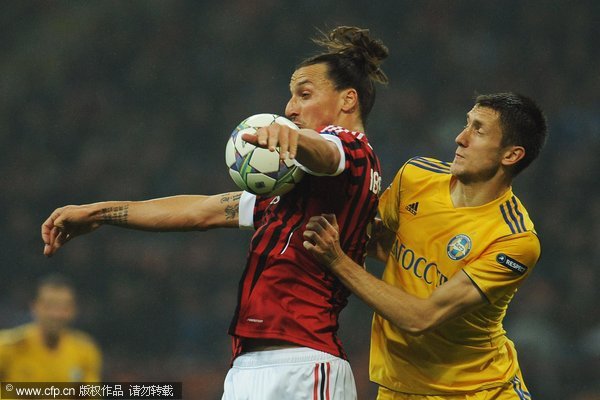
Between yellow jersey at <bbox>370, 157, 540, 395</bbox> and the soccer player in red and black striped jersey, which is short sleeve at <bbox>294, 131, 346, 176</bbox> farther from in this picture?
yellow jersey at <bbox>370, 157, 540, 395</bbox>

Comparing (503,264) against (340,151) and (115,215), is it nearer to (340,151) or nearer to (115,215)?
(340,151)

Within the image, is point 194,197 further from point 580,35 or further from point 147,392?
point 580,35

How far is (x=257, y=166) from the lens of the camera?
3006 millimetres

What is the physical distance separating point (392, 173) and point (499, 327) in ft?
15.8

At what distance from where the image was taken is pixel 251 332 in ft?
10.8

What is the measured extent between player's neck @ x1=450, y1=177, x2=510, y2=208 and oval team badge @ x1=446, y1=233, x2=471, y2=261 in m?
0.17

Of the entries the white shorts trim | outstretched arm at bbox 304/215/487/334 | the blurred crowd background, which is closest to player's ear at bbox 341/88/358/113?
outstretched arm at bbox 304/215/487/334

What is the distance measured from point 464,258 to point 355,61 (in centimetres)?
97

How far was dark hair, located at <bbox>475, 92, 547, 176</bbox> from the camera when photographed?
3805 millimetres

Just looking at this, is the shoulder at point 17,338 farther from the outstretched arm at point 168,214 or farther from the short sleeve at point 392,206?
the short sleeve at point 392,206

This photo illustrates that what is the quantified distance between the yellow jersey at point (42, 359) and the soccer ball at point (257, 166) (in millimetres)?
4443

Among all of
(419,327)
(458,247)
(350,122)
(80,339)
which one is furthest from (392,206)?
(80,339)

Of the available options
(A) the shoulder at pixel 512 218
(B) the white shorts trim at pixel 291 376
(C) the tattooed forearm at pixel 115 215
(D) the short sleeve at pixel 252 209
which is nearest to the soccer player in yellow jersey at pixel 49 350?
(C) the tattooed forearm at pixel 115 215

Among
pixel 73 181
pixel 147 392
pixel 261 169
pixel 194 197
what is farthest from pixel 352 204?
pixel 73 181
